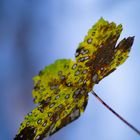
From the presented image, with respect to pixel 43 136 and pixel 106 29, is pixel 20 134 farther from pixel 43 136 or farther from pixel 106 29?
pixel 106 29

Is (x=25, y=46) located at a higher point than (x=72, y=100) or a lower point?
higher

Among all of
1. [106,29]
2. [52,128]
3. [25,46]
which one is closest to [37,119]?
[52,128]

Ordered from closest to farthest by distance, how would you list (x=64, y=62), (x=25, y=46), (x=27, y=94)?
(x=64, y=62), (x=27, y=94), (x=25, y=46)

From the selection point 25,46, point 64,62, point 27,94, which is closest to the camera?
point 64,62

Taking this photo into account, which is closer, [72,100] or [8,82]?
[72,100]

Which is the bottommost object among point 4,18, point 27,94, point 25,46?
point 27,94

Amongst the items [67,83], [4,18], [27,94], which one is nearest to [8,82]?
[27,94]

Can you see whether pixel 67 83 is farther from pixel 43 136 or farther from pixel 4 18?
pixel 4 18
